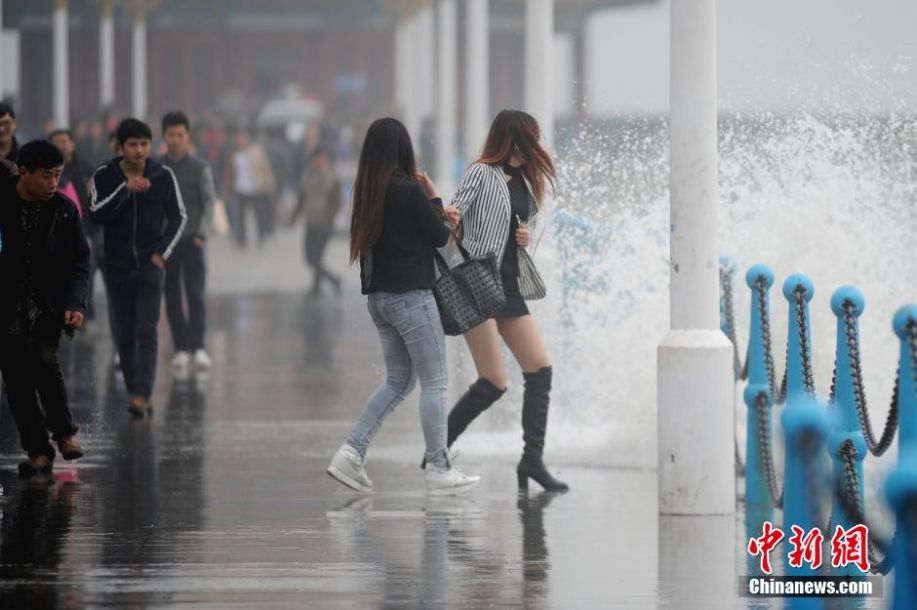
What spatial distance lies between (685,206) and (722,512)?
51.6 inches

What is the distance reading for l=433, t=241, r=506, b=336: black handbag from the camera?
29.1ft

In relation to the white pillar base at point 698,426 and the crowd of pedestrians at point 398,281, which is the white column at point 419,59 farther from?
the white pillar base at point 698,426

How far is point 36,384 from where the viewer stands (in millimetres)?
9281

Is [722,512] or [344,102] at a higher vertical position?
[344,102]

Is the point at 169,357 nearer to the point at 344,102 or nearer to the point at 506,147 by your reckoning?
the point at 506,147

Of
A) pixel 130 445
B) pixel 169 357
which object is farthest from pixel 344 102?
pixel 130 445

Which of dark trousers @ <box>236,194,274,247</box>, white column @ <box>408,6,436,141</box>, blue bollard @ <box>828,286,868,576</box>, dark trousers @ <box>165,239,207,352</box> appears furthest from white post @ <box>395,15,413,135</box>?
blue bollard @ <box>828,286,868,576</box>

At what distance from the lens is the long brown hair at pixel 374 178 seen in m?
8.72

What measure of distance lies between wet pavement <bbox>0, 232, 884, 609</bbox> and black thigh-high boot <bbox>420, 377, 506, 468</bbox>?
30cm

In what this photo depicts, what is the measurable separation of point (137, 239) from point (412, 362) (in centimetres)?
327

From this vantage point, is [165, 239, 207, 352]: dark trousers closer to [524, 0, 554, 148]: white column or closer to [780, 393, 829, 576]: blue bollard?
[524, 0, 554, 148]: white column

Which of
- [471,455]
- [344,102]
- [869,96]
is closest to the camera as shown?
[471,455]

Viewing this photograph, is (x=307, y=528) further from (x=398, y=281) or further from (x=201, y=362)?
(x=201, y=362)

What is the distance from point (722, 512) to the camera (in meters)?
8.50
